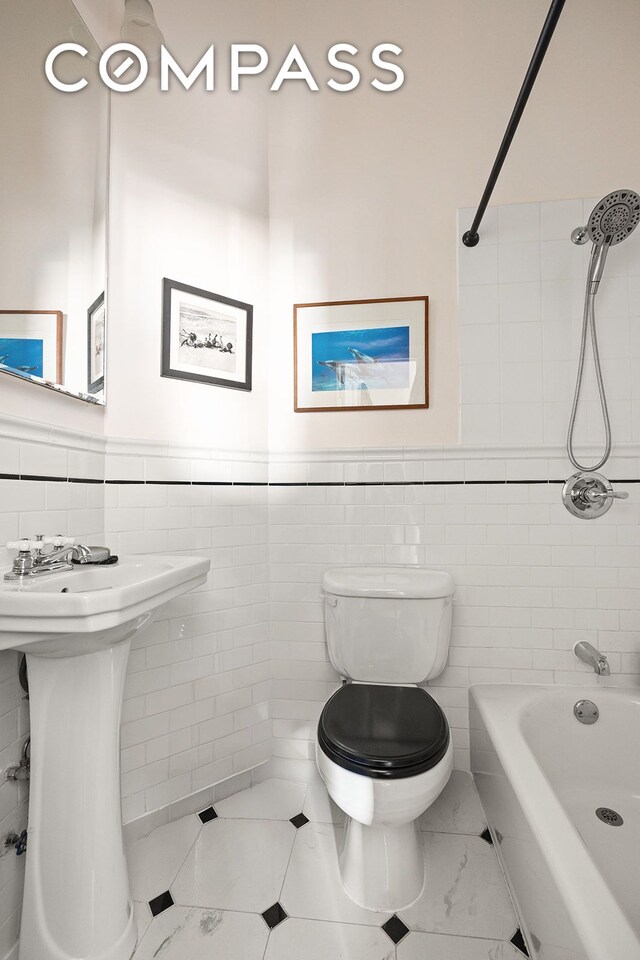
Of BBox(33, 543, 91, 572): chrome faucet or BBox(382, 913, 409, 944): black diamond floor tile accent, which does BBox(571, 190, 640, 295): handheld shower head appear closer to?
BBox(33, 543, 91, 572): chrome faucet

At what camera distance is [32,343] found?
4.01ft

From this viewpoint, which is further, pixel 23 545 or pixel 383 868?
pixel 383 868

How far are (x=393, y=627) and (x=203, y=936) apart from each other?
3.03 ft

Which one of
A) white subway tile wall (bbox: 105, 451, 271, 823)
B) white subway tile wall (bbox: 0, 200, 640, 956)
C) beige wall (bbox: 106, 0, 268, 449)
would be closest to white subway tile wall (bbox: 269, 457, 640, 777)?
white subway tile wall (bbox: 0, 200, 640, 956)

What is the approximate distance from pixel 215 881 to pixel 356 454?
1.38 m

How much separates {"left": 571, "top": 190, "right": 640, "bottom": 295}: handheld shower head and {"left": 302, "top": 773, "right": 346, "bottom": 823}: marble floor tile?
1959 mm

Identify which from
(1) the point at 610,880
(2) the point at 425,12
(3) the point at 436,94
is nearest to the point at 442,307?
(3) the point at 436,94

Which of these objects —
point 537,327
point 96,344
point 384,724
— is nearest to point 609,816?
point 384,724

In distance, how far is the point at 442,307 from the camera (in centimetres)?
177

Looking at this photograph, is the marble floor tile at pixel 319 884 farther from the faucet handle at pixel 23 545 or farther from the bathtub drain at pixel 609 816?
the faucet handle at pixel 23 545

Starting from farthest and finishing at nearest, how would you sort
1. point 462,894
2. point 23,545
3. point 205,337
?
point 205,337, point 462,894, point 23,545

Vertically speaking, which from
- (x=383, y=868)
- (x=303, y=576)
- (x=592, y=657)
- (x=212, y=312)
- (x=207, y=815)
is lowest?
(x=207, y=815)

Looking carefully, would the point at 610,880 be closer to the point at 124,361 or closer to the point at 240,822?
the point at 240,822

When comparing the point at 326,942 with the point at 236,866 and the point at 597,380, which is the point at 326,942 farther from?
the point at 597,380
